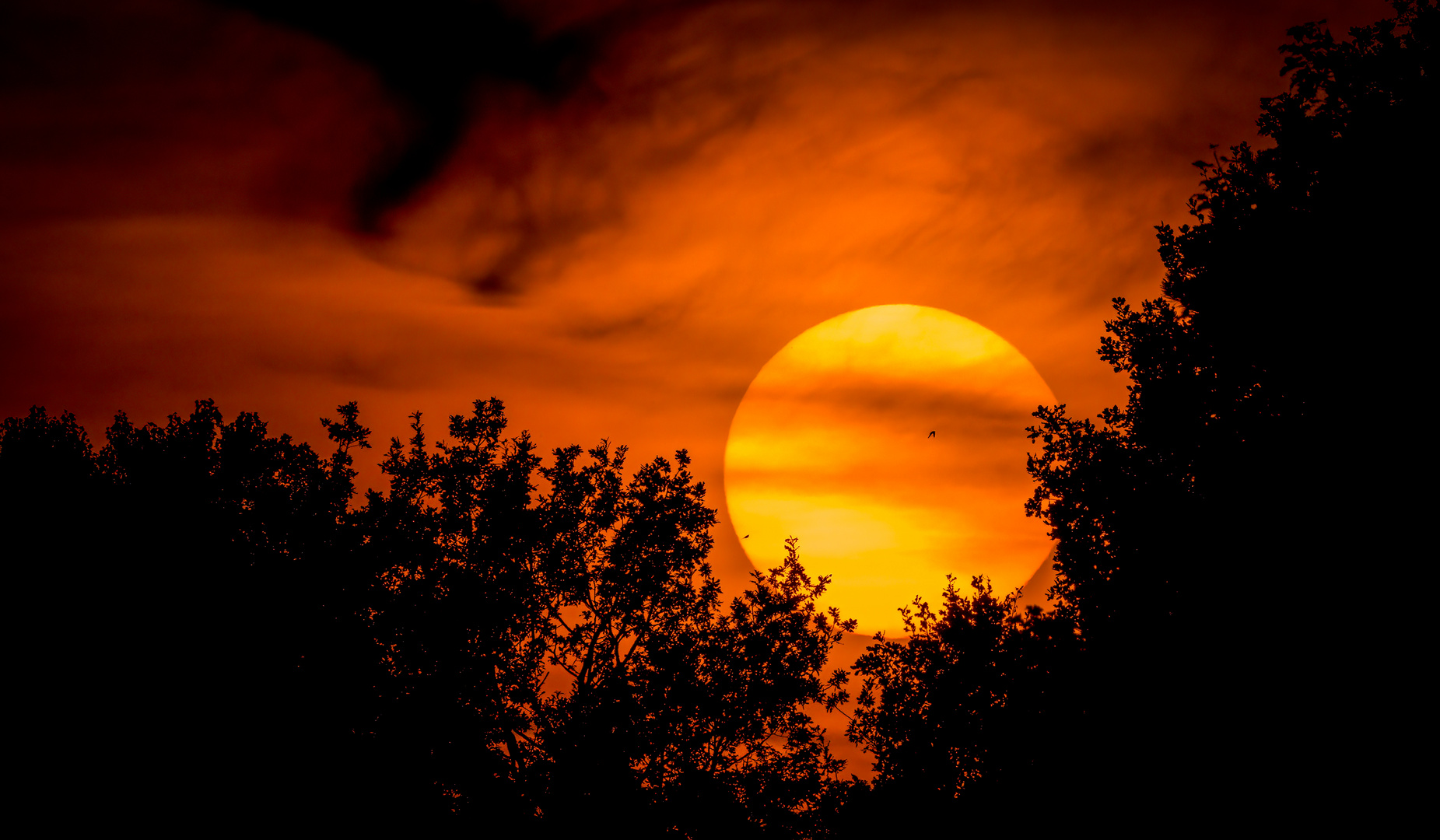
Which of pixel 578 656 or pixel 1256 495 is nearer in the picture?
pixel 1256 495

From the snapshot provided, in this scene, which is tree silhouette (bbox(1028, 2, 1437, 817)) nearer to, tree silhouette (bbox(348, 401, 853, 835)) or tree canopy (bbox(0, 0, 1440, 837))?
tree canopy (bbox(0, 0, 1440, 837))

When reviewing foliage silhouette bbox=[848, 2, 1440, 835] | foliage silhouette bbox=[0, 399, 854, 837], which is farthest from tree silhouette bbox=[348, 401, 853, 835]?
foliage silhouette bbox=[848, 2, 1440, 835]

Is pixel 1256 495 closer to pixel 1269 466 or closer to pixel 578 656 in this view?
pixel 1269 466

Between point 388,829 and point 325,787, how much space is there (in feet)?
7.15

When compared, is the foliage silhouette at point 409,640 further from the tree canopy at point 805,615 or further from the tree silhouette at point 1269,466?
the tree silhouette at point 1269,466

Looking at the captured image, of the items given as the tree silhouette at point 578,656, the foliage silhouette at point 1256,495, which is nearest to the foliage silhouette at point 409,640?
the tree silhouette at point 578,656

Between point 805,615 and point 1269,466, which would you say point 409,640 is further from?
point 1269,466

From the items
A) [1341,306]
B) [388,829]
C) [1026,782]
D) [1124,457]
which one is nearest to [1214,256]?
[1341,306]

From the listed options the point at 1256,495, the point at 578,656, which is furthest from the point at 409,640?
the point at 1256,495

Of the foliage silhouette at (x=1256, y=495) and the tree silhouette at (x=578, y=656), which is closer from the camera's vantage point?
the foliage silhouette at (x=1256, y=495)

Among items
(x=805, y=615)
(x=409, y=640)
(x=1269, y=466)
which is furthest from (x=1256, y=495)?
(x=409, y=640)

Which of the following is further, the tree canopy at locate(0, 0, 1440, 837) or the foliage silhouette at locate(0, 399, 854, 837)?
the foliage silhouette at locate(0, 399, 854, 837)

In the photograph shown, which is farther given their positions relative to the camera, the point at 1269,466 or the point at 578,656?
the point at 578,656

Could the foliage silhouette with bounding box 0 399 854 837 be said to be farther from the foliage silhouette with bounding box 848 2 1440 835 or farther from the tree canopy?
the foliage silhouette with bounding box 848 2 1440 835
